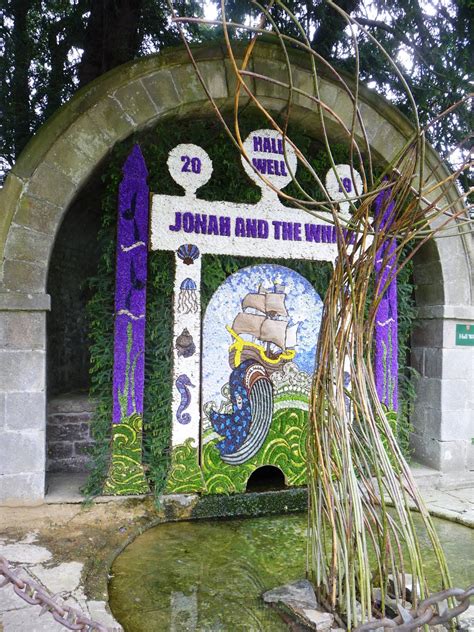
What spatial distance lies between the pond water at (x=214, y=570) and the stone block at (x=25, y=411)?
1.19 meters

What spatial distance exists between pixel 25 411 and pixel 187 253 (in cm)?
179

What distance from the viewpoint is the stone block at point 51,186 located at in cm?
410

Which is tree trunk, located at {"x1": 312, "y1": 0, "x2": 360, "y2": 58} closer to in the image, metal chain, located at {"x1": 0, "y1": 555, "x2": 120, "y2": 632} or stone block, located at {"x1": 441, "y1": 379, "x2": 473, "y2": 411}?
stone block, located at {"x1": 441, "y1": 379, "x2": 473, "y2": 411}

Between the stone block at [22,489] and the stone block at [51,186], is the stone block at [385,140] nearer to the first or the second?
the stone block at [51,186]

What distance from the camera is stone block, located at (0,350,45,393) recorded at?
13.2 ft

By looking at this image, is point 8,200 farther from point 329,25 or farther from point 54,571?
point 329,25

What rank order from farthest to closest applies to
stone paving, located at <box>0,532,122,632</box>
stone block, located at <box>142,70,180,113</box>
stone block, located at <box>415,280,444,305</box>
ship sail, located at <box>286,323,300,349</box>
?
stone block, located at <box>415,280,444,305</box>, ship sail, located at <box>286,323,300,349</box>, stone block, located at <box>142,70,180,113</box>, stone paving, located at <box>0,532,122,632</box>

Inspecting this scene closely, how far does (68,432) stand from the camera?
5.08 metres

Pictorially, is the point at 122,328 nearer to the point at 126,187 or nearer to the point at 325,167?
the point at 126,187

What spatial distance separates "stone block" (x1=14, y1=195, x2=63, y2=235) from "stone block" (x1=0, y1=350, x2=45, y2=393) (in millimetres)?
967

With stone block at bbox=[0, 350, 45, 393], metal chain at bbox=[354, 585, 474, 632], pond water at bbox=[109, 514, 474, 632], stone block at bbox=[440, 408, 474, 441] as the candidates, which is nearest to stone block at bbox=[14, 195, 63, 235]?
stone block at bbox=[0, 350, 45, 393]

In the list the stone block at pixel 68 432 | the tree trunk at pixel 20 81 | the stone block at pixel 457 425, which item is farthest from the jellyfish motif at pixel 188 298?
the tree trunk at pixel 20 81

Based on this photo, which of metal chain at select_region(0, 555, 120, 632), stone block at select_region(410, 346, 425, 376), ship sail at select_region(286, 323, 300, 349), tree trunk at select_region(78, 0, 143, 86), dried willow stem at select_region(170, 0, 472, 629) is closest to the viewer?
metal chain at select_region(0, 555, 120, 632)

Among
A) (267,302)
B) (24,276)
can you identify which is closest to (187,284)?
(267,302)
